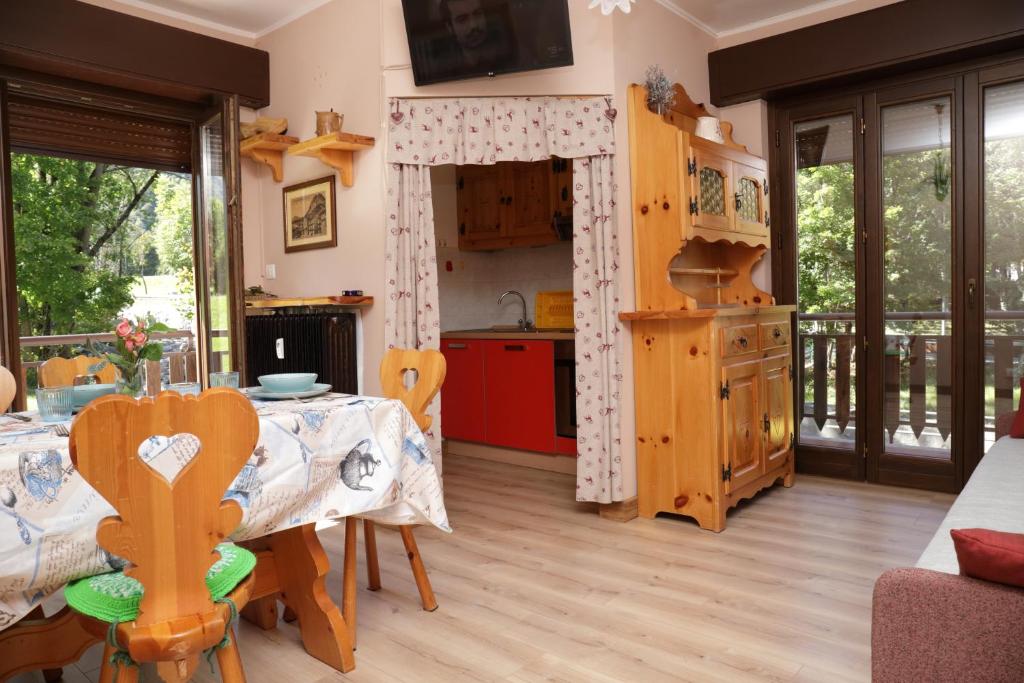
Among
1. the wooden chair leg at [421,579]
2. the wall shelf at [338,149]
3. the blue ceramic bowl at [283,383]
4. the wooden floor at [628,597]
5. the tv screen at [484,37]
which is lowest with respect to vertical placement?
the wooden floor at [628,597]

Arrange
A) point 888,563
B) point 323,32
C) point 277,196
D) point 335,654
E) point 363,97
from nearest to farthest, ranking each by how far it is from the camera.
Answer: point 335,654 → point 888,563 → point 363,97 → point 323,32 → point 277,196

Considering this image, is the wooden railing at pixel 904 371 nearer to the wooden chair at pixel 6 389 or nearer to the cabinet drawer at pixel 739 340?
the cabinet drawer at pixel 739 340

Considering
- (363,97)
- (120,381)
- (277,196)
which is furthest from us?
(277,196)

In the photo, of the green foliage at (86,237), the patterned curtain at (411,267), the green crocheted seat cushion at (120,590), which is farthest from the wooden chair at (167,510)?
the green foliage at (86,237)

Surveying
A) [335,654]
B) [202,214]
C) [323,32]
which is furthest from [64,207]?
[335,654]

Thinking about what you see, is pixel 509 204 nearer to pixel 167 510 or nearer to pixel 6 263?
pixel 6 263

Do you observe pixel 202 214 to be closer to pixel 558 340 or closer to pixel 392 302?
pixel 392 302

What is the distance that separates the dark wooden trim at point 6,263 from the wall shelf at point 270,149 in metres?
1.15

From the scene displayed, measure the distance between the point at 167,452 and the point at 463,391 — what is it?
11.2ft

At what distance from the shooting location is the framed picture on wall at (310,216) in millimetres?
3973

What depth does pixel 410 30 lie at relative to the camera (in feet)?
11.1

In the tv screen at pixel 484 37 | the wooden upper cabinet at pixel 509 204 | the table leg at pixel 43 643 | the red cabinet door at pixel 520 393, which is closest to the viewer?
the table leg at pixel 43 643

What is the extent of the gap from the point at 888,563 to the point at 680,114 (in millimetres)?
2475

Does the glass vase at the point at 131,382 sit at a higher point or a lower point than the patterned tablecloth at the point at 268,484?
higher
